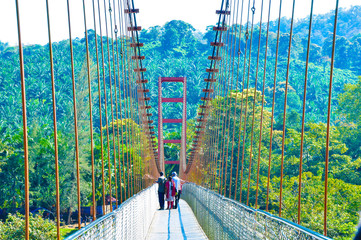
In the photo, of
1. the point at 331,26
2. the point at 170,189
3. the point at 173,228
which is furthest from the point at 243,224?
the point at 331,26

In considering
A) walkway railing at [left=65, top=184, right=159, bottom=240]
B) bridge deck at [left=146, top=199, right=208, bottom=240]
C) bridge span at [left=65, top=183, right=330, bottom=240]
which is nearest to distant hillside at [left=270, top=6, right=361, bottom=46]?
bridge deck at [left=146, top=199, right=208, bottom=240]

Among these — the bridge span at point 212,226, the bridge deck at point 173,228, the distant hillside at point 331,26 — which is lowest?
the bridge deck at point 173,228

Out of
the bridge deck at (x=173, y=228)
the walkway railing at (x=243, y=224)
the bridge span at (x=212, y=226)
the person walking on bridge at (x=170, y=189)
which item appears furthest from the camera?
the person walking on bridge at (x=170, y=189)

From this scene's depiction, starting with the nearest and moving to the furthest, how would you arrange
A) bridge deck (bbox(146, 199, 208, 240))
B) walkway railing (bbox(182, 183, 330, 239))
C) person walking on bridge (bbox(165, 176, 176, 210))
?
1. walkway railing (bbox(182, 183, 330, 239))
2. bridge deck (bbox(146, 199, 208, 240))
3. person walking on bridge (bbox(165, 176, 176, 210))

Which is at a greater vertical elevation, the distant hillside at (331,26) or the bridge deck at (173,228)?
the distant hillside at (331,26)

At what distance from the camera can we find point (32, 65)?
7262 cm

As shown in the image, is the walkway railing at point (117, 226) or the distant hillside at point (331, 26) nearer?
the walkway railing at point (117, 226)

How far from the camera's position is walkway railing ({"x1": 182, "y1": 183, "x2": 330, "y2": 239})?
9.31 feet

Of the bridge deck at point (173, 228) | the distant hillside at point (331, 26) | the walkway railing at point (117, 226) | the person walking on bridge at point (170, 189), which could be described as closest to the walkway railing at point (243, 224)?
the bridge deck at point (173, 228)

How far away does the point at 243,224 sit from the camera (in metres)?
4.36

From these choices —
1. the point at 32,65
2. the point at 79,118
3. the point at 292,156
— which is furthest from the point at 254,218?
the point at 32,65

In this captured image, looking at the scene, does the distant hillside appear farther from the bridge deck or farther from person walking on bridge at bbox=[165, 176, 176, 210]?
the bridge deck

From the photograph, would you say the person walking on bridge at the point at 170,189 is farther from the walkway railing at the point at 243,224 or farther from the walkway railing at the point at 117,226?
the walkway railing at the point at 117,226

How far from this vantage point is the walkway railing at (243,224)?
284 cm
